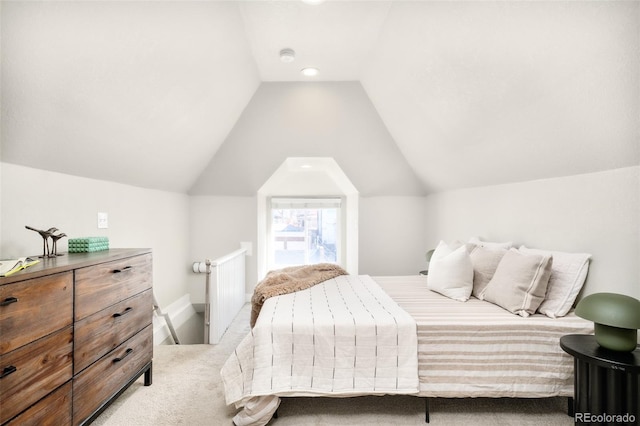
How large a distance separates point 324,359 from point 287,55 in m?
2.29

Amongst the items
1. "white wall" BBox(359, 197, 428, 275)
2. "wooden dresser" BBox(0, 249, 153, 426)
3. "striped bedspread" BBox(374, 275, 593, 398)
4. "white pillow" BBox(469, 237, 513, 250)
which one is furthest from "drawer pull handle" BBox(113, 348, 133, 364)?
"white wall" BBox(359, 197, 428, 275)

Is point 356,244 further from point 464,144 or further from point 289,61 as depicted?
point 289,61

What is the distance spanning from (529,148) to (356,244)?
8.56 feet

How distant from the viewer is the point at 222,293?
10.4 ft

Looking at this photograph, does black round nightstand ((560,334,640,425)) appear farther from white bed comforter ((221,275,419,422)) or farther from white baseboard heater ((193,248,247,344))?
white baseboard heater ((193,248,247,344))

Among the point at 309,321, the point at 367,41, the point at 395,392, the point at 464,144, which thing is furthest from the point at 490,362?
the point at 367,41

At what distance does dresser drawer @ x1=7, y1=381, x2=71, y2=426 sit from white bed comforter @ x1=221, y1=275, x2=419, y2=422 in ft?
2.30

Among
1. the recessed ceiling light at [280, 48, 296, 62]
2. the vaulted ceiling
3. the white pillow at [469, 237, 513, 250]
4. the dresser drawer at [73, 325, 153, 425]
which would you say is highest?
the recessed ceiling light at [280, 48, 296, 62]

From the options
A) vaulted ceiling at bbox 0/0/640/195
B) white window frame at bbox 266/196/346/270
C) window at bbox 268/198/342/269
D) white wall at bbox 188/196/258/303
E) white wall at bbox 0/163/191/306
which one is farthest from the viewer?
window at bbox 268/198/342/269

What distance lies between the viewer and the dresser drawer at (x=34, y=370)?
112cm

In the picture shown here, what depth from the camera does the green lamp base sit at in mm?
1436

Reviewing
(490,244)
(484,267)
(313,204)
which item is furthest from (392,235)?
(484,267)

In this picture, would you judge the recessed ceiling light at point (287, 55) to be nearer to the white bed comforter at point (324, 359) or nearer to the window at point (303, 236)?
the white bed comforter at point (324, 359)

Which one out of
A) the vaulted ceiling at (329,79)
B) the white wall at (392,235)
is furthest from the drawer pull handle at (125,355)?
the white wall at (392,235)
